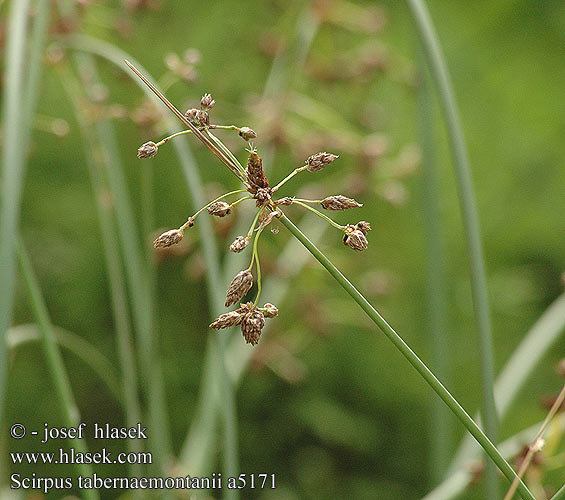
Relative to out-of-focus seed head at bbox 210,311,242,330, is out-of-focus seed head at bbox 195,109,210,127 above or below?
above

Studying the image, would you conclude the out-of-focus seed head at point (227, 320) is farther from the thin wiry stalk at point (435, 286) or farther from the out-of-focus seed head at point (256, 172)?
the thin wiry stalk at point (435, 286)

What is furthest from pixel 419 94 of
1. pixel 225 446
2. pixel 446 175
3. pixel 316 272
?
pixel 446 175

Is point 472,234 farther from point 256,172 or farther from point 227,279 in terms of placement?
point 227,279

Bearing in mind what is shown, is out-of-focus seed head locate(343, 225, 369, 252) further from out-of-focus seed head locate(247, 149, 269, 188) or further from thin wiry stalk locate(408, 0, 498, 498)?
thin wiry stalk locate(408, 0, 498, 498)

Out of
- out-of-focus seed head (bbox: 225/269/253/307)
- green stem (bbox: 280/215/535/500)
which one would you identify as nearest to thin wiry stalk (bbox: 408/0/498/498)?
green stem (bbox: 280/215/535/500)

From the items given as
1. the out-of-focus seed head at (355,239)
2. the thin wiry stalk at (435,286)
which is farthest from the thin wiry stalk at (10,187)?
the thin wiry stalk at (435,286)

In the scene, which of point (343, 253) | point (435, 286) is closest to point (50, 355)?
point (435, 286)
